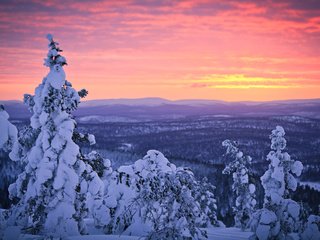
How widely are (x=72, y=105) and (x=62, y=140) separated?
1319mm

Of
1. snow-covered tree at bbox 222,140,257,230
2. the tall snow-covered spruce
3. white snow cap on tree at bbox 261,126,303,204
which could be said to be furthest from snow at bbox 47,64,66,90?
snow-covered tree at bbox 222,140,257,230

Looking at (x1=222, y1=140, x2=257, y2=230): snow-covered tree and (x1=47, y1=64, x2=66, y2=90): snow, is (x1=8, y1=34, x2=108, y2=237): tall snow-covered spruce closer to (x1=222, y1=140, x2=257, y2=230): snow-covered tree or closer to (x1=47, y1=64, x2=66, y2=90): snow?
(x1=47, y1=64, x2=66, y2=90): snow

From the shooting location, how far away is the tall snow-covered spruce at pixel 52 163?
11.8 metres

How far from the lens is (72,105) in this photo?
12008mm

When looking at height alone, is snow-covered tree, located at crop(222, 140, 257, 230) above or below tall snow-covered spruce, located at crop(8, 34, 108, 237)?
below

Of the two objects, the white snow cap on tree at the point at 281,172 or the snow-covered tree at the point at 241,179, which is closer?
the white snow cap on tree at the point at 281,172

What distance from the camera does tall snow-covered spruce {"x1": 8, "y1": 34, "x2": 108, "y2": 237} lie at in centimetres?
1175

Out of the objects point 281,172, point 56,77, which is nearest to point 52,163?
point 56,77

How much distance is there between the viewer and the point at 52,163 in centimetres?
1195

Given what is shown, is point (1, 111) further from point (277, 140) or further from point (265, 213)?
point (277, 140)

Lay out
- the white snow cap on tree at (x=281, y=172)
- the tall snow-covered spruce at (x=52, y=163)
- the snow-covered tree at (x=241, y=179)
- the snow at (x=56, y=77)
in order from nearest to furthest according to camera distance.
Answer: the snow at (x=56, y=77) < the tall snow-covered spruce at (x=52, y=163) < the white snow cap on tree at (x=281, y=172) < the snow-covered tree at (x=241, y=179)

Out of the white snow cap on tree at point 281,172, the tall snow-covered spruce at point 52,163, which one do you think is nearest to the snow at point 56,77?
the tall snow-covered spruce at point 52,163

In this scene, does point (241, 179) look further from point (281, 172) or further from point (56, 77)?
point (56, 77)

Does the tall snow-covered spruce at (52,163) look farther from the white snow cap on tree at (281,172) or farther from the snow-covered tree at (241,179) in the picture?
the snow-covered tree at (241,179)
